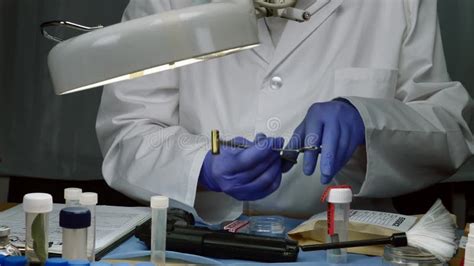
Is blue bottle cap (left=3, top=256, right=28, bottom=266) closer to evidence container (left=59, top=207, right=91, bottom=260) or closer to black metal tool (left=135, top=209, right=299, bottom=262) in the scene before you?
evidence container (left=59, top=207, right=91, bottom=260)

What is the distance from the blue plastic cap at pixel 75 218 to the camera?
0.61 metres

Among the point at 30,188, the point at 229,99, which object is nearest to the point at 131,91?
the point at 229,99

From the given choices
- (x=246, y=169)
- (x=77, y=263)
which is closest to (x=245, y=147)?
(x=246, y=169)

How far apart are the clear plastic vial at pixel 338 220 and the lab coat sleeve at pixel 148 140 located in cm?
22

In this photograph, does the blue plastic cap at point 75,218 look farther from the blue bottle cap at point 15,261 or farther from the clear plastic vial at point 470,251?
the clear plastic vial at point 470,251

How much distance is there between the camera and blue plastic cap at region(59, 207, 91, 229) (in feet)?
2.00

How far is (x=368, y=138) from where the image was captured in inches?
37.2

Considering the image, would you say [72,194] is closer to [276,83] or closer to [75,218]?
[75,218]

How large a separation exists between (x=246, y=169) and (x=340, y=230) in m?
0.16

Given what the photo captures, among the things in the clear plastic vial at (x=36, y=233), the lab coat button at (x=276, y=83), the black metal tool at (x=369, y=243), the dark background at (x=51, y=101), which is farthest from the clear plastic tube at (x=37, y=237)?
the dark background at (x=51, y=101)

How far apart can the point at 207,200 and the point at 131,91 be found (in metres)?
0.24

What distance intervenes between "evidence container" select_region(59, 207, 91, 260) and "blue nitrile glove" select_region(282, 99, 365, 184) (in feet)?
1.11

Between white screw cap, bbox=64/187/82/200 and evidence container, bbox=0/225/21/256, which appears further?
white screw cap, bbox=64/187/82/200

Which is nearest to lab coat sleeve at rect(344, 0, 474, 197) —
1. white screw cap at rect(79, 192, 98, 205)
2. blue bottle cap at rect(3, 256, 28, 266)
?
white screw cap at rect(79, 192, 98, 205)
